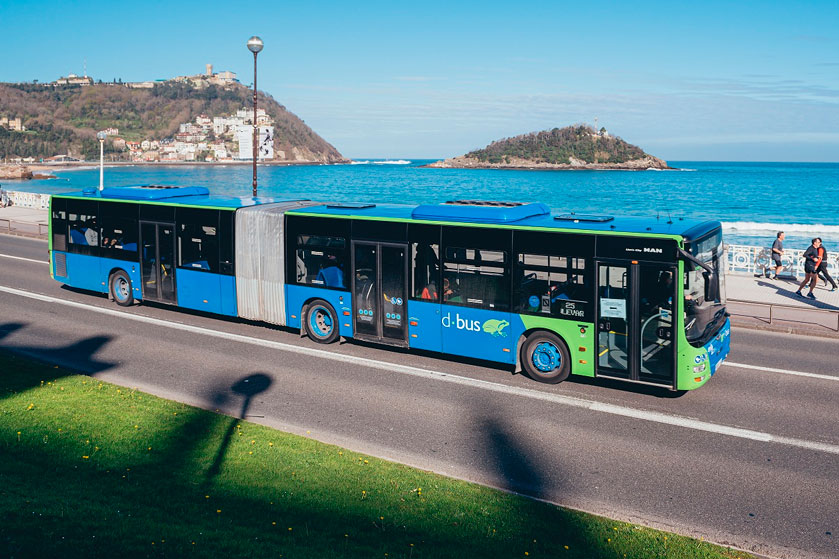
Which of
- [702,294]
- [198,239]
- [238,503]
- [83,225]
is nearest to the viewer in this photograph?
[238,503]

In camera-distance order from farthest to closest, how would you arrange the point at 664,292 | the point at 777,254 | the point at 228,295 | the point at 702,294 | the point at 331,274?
the point at 777,254 → the point at 228,295 → the point at 331,274 → the point at 702,294 → the point at 664,292

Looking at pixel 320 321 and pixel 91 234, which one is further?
pixel 91 234

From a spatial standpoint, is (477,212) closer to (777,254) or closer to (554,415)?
→ (554,415)

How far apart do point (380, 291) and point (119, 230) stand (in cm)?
906

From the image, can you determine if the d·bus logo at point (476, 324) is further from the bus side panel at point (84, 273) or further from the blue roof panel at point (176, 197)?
the bus side panel at point (84, 273)

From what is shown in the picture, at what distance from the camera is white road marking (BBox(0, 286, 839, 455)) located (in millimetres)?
11148

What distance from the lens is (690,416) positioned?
1212 centimetres

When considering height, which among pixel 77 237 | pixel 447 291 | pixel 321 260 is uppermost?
pixel 77 237

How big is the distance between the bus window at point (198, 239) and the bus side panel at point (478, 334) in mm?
6762

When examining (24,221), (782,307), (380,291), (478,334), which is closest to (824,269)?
(782,307)

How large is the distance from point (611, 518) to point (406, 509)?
7.64 feet

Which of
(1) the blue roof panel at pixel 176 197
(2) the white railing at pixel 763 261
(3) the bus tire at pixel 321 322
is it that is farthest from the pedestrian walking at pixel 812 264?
(1) the blue roof panel at pixel 176 197

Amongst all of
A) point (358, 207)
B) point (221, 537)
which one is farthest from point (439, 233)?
point (221, 537)

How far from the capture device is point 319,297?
1662cm
